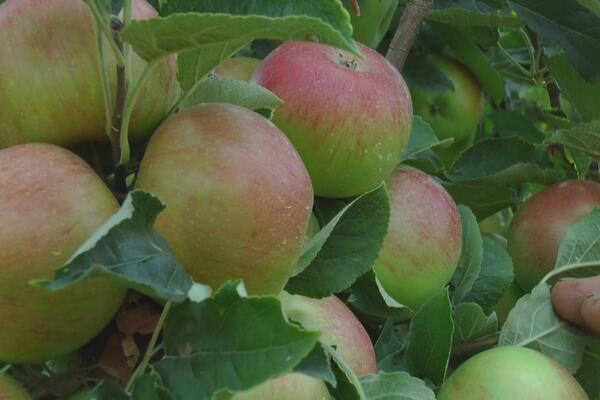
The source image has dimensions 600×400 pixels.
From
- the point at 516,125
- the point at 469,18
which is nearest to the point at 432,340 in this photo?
the point at 469,18

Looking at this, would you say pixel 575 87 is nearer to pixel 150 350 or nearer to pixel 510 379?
pixel 510 379

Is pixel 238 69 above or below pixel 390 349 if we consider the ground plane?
above

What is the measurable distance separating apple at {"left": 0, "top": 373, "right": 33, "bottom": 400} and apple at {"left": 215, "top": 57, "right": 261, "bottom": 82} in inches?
19.1

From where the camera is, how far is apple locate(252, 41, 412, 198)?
2.78 feet

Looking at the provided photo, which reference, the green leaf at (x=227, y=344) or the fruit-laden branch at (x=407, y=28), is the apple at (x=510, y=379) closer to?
the green leaf at (x=227, y=344)

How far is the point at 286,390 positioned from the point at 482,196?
0.73m

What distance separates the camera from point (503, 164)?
1.30 m

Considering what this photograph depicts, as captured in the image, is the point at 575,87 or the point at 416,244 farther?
the point at 575,87

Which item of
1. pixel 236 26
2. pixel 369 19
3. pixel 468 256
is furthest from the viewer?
pixel 369 19

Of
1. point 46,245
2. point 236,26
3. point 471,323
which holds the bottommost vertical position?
point 471,323

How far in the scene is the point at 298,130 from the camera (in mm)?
851

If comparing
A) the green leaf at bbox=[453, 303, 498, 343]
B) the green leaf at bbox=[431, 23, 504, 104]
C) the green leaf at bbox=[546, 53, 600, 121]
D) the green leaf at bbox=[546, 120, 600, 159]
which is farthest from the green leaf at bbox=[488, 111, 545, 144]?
the green leaf at bbox=[453, 303, 498, 343]

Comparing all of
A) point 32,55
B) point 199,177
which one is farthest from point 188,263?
point 32,55

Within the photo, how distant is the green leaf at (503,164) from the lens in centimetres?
124
